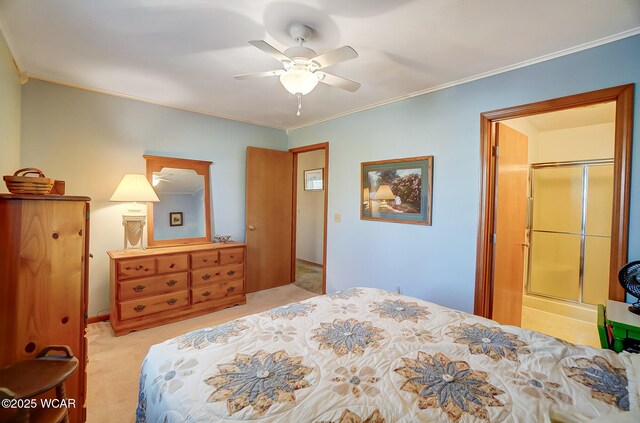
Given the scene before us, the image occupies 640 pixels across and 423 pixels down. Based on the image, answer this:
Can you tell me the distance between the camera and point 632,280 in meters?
1.72

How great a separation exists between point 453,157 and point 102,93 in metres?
3.63

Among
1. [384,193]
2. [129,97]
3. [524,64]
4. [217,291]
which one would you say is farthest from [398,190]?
[129,97]

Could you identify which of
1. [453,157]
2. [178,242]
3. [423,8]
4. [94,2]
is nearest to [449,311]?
[453,157]

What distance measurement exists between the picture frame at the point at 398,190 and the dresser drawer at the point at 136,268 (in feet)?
7.73

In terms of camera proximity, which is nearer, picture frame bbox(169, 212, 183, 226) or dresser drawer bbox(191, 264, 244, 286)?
dresser drawer bbox(191, 264, 244, 286)

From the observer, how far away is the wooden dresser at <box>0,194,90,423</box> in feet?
4.13

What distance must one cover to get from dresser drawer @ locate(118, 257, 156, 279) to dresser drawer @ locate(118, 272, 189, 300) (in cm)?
6

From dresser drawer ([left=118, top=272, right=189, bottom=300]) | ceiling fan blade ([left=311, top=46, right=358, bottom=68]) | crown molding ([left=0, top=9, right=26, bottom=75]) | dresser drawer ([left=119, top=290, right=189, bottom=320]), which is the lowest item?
dresser drawer ([left=119, top=290, right=189, bottom=320])

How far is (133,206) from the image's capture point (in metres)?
3.14

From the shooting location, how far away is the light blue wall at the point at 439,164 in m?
2.01

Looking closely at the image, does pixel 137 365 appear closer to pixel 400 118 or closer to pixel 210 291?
pixel 210 291

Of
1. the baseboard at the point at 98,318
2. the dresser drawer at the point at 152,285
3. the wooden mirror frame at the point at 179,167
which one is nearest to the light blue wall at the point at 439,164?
the wooden mirror frame at the point at 179,167

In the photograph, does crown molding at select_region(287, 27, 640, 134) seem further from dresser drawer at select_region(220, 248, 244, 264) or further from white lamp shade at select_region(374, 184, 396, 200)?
dresser drawer at select_region(220, 248, 244, 264)

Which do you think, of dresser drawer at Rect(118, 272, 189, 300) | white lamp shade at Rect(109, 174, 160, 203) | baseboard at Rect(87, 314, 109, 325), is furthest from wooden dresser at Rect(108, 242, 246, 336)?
white lamp shade at Rect(109, 174, 160, 203)
